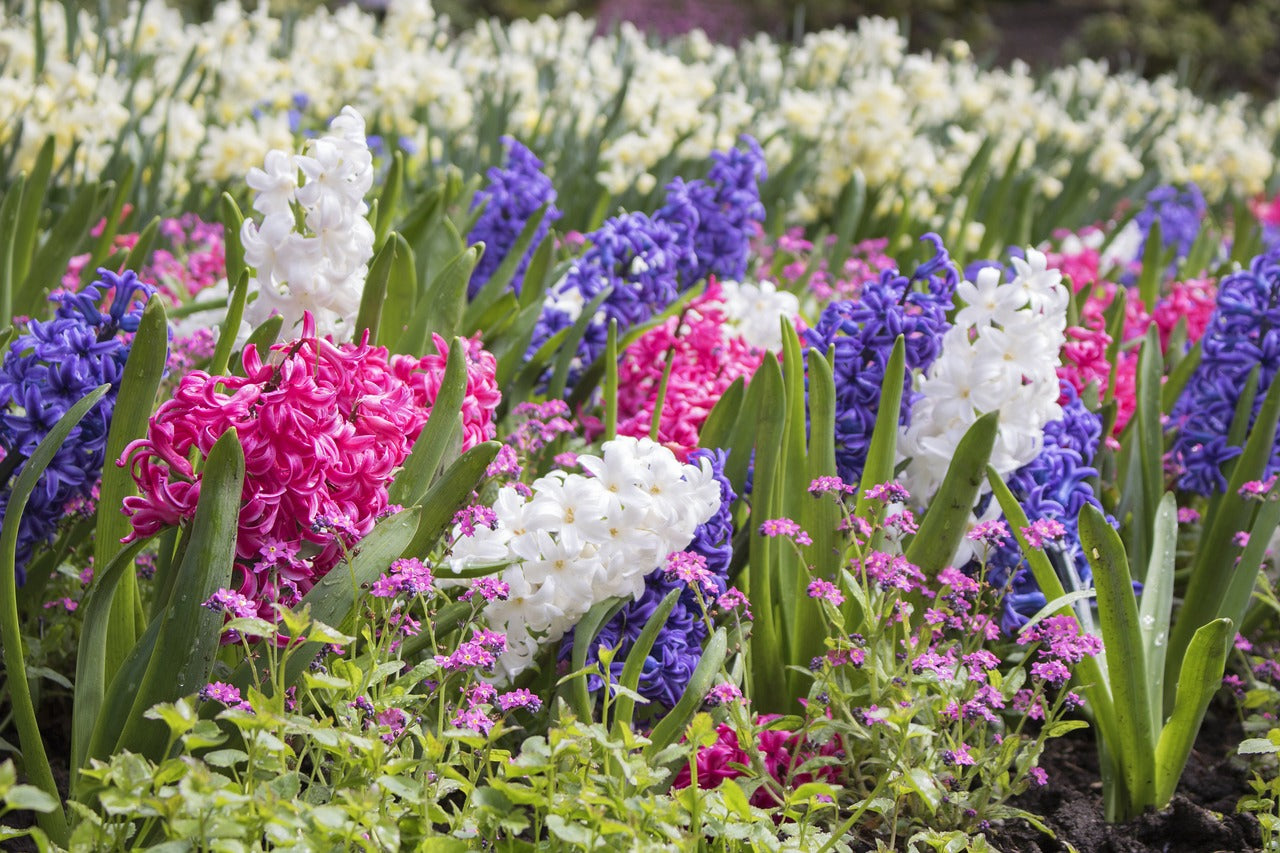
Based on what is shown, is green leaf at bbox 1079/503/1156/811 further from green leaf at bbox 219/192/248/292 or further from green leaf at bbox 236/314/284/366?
green leaf at bbox 219/192/248/292

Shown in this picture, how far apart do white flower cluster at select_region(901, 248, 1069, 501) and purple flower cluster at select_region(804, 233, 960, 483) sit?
0.04m

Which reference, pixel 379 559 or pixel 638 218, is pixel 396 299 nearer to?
pixel 638 218

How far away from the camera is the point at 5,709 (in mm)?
2029

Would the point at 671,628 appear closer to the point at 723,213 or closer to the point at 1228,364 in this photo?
the point at 1228,364

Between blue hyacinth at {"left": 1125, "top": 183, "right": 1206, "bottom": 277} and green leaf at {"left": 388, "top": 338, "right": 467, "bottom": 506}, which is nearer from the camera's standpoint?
green leaf at {"left": 388, "top": 338, "right": 467, "bottom": 506}

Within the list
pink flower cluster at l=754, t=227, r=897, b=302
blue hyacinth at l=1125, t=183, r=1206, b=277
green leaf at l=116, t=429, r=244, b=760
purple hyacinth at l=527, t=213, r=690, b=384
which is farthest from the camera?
blue hyacinth at l=1125, t=183, r=1206, b=277

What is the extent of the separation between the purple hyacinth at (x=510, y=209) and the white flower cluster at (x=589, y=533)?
1.45 m

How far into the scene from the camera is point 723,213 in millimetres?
3189

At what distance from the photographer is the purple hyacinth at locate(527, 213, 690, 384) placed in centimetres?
273

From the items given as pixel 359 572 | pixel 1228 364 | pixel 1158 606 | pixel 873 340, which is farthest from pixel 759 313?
pixel 359 572

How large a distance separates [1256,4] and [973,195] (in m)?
12.7

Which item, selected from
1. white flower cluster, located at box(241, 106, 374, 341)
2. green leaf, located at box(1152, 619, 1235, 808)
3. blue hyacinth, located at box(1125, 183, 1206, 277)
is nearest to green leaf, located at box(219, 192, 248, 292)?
white flower cluster, located at box(241, 106, 374, 341)

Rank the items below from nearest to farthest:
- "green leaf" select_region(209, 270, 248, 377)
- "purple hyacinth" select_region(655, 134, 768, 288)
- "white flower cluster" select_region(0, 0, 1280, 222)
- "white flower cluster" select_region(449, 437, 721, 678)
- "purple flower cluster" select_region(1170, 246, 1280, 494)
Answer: "white flower cluster" select_region(449, 437, 721, 678)
"green leaf" select_region(209, 270, 248, 377)
"purple flower cluster" select_region(1170, 246, 1280, 494)
"purple hyacinth" select_region(655, 134, 768, 288)
"white flower cluster" select_region(0, 0, 1280, 222)

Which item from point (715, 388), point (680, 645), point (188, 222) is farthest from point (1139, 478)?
point (188, 222)
